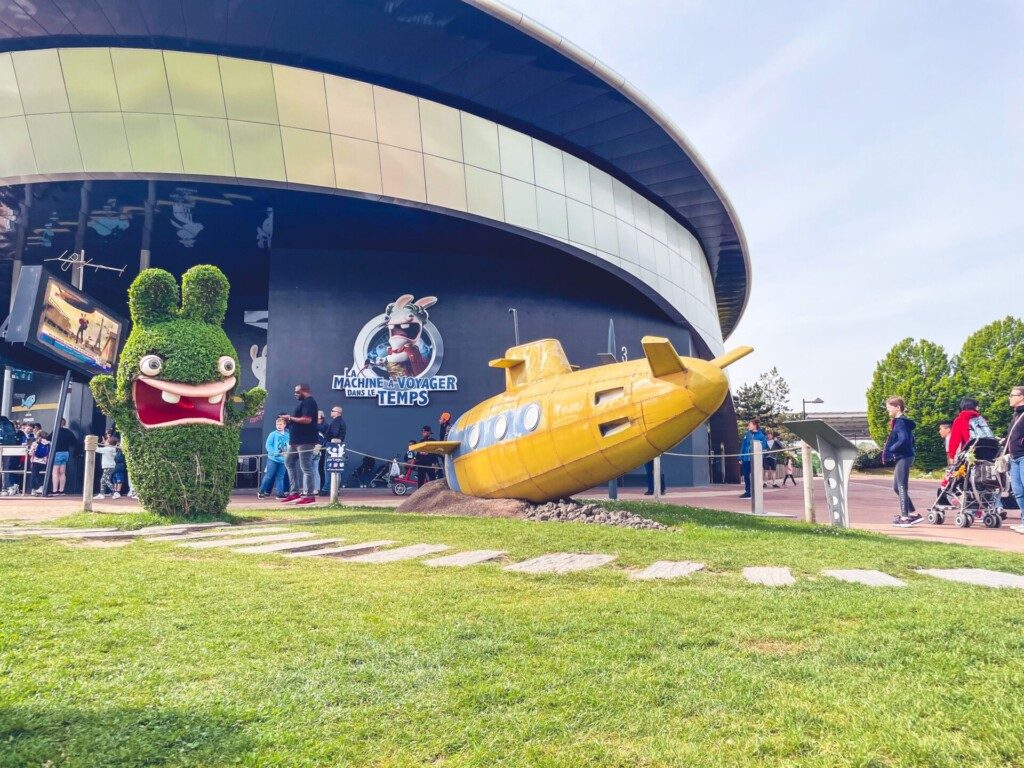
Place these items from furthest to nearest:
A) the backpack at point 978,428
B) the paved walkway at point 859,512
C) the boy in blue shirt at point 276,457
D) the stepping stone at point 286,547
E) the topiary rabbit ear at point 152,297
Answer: the boy in blue shirt at point 276,457
the backpack at point 978,428
the topiary rabbit ear at point 152,297
the paved walkway at point 859,512
the stepping stone at point 286,547

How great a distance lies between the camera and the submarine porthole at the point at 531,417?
970 centimetres

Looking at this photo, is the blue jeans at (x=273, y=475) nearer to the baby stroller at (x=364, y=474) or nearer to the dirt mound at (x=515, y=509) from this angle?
the baby stroller at (x=364, y=474)

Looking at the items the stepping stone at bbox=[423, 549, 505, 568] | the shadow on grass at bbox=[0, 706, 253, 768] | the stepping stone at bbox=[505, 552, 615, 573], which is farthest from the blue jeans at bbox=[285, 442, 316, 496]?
the shadow on grass at bbox=[0, 706, 253, 768]

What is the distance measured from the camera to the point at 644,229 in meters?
22.0

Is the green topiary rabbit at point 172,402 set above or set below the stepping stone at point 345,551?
above

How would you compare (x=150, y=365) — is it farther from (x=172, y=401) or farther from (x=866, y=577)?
(x=866, y=577)

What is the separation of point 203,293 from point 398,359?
991 cm

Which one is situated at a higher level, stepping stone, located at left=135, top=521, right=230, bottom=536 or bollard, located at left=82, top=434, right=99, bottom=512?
bollard, located at left=82, top=434, right=99, bottom=512

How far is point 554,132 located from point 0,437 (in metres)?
17.9

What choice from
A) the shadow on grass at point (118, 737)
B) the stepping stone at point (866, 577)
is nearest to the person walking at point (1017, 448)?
the stepping stone at point (866, 577)

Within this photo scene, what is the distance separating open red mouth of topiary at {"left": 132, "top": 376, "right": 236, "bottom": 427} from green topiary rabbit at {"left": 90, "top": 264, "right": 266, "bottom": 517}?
13 millimetres

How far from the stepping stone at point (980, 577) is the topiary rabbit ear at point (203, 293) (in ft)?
30.5

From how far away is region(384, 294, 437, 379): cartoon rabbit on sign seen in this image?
64.5ft

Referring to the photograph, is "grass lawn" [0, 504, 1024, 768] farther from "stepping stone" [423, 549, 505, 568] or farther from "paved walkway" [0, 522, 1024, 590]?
"stepping stone" [423, 549, 505, 568]
